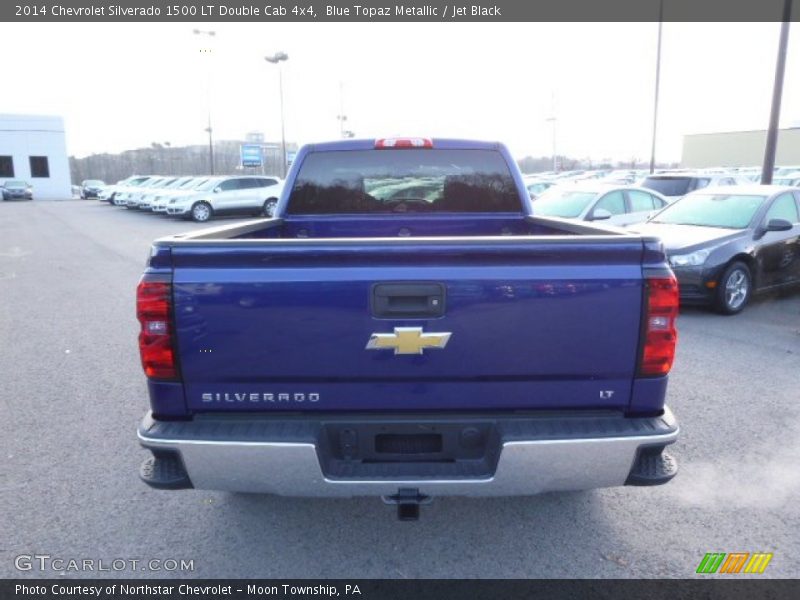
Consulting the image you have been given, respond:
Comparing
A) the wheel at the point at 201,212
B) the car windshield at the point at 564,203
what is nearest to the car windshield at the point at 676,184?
the car windshield at the point at 564,203

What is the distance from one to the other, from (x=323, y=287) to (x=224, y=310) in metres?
0.42

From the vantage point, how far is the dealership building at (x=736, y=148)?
203ft

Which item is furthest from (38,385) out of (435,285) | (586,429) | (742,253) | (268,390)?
(742,253)

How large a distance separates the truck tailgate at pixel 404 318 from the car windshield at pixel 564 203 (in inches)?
377

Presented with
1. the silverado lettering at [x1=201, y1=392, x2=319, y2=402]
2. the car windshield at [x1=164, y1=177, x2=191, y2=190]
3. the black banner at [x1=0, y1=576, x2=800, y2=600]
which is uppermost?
the car windshield at [x1=164, y1=177, x2=191, y2=190]

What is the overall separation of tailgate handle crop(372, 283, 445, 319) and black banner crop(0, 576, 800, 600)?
1.31 meters

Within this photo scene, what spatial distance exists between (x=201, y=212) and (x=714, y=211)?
19.9 metres

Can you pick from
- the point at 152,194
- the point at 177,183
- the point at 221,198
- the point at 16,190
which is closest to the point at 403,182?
the point at 221,198

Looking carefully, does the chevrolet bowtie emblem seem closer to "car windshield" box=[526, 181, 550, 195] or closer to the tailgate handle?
the tailgate handle

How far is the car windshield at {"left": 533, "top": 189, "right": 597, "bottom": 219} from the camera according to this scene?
1185 centimetres

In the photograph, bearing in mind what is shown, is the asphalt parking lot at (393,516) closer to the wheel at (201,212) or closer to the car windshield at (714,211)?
the car windshield at (714,211)

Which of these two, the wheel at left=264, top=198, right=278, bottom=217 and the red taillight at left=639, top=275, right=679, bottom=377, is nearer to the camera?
the red taillight at left=639, top=275, right=679, bottom=377

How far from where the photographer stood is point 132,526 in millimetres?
3154

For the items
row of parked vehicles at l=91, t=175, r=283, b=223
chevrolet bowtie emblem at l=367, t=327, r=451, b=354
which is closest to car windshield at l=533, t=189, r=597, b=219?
chevrolet bowtie emblem at l=367, t=327, r=451, b=354
